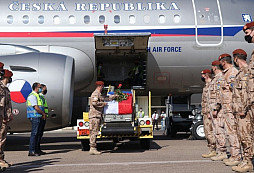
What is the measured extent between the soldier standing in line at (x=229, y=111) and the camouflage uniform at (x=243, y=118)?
0.68m

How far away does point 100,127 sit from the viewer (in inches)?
388

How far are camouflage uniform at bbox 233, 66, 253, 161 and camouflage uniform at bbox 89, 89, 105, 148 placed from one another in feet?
13.5

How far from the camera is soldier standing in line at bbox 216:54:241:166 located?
22.6 feet

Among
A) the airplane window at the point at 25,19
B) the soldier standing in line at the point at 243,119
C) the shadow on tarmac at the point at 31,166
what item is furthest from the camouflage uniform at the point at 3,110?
the airplane window at the point at 25,19

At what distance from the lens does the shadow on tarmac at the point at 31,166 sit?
6969 millimetres

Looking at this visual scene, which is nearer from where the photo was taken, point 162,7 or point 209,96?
point 209,96

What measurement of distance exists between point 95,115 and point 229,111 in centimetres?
356

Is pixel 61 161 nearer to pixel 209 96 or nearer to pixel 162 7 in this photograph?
pixel 209 96

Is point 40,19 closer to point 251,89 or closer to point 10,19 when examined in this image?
point 10,19

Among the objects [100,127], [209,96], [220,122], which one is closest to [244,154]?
[220,122]

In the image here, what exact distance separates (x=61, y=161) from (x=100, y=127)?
6.45 ft

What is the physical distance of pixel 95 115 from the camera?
9406mm

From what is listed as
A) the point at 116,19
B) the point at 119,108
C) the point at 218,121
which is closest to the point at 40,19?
the point at 116,19

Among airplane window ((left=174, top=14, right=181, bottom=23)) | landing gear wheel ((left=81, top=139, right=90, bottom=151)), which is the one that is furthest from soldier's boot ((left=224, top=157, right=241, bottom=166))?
airplane window ((left=174, top=14, right=181, bottom=23))
